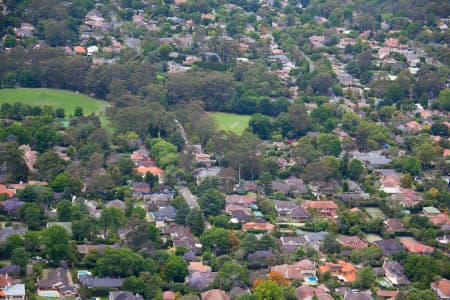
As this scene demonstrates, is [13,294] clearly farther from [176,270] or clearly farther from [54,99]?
[54,99]

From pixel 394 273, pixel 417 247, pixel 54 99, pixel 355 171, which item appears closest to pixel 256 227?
pixel 417 247

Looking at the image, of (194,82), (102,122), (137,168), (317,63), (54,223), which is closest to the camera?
(54,223)

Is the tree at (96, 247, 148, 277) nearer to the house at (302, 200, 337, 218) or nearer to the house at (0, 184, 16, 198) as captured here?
the house at (0, 184, 16, 198)

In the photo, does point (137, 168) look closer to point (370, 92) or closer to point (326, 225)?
point (326, 225)

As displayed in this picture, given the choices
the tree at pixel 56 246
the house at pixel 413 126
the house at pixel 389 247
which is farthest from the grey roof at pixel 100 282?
the house at pixel 413 126

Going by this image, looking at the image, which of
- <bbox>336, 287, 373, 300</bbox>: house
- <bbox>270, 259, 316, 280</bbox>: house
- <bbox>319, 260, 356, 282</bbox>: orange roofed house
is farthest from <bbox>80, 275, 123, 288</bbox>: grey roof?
<bbox>336, 287, 373, 300</bbox>: house

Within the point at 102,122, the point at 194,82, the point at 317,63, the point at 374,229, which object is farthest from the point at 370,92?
the point at 374,229
